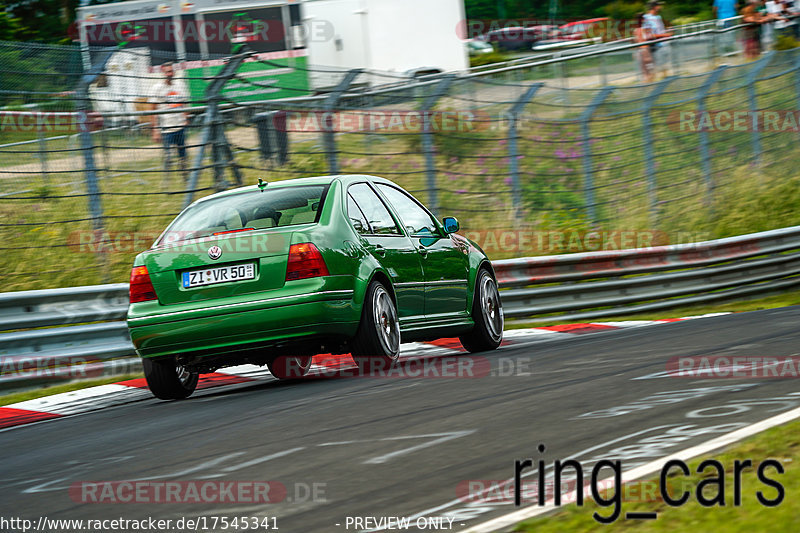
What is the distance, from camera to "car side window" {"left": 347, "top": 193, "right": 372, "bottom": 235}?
798 cm

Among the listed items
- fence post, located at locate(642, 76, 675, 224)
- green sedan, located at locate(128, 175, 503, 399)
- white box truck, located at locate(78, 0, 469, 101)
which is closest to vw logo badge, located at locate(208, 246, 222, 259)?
green sedan, located at locate(128, 175, 503, 399)

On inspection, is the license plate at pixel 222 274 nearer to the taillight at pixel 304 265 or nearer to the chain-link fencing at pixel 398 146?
the taillight at pixel 304 265

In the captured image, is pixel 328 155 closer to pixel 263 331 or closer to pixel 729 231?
pixel 263 331

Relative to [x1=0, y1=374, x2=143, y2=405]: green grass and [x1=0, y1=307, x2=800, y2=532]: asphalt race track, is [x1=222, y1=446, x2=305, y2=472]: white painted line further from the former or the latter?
[x1=0, y1=374, x2=143, y2=405]: green grass

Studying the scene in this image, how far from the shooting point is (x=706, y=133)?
18.0 meters

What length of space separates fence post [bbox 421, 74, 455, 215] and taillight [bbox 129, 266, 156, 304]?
5.79 meters

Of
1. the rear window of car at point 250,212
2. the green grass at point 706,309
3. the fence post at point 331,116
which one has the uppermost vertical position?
the fence post at point 331,116

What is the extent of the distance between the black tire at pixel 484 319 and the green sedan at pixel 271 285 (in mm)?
1165

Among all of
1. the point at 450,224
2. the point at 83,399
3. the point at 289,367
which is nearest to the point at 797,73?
the point at 450,224

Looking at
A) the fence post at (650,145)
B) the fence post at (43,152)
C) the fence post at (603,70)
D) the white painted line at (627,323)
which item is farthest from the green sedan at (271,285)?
the fence post at (603,70)

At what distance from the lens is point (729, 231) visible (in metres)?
19.2

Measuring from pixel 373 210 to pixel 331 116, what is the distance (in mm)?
4206

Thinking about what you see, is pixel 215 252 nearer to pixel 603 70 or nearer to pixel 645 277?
pixel 645 277

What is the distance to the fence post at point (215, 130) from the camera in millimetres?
11609
